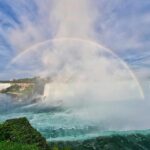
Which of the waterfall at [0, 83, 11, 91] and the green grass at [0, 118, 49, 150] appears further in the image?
the waterfall at [0, 83, 11, 91]

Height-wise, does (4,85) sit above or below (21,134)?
above

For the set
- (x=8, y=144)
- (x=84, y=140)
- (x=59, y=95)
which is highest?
(x=59, y=95)

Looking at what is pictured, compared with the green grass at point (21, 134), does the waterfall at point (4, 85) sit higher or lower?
higher

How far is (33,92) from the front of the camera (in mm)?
107500

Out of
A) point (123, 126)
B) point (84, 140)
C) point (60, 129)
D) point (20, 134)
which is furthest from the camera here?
point (123, 126)

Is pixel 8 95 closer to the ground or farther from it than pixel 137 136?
farther from it

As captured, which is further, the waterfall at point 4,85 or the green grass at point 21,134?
the waterfall at point 4,85

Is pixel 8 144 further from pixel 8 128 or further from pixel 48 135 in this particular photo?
pixel 48 135

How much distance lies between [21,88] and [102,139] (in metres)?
82.3

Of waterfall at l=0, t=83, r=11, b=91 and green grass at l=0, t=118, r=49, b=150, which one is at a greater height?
waterfall at l=0, t=83, r=11, b=91

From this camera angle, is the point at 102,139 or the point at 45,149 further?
the point at 102,139

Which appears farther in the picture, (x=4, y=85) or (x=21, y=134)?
(x=4, y=85)

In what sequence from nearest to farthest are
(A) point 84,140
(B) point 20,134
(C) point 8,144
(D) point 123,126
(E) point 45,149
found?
(C) point 8,144, (E) point 45,149, (B) point 20,134, (A) point 84,140, (D) point 123,126

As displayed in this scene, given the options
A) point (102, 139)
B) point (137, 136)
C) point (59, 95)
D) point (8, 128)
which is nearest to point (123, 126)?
point (137, 136)
